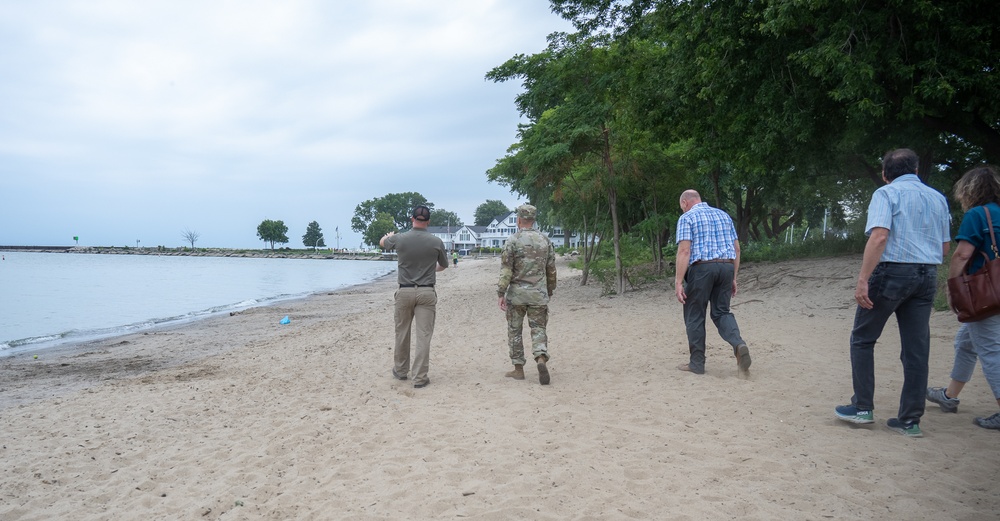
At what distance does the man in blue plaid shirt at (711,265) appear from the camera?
646 centimetres

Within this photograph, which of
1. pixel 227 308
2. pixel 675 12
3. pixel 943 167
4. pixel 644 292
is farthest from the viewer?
pixel 227 308

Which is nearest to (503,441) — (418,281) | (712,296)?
(418,281)

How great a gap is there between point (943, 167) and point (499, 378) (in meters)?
19.9

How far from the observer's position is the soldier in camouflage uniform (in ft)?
22.2

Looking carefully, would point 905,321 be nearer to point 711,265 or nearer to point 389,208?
point 711,265

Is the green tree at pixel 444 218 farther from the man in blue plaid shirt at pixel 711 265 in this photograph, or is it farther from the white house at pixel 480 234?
the man in blue plaid shirt at pixel 711 265

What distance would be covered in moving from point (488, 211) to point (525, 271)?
488 ft

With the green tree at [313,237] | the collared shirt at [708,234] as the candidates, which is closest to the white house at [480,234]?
the green tree at [313,237]

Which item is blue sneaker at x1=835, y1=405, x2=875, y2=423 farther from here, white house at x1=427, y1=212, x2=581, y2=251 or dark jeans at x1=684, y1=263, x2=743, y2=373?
white house at x1=427, y1=212, x2=581, y2=251

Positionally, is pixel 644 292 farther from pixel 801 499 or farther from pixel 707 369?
pixel 801 499

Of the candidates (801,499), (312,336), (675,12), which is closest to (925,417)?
(801,499)

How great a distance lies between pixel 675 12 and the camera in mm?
12945

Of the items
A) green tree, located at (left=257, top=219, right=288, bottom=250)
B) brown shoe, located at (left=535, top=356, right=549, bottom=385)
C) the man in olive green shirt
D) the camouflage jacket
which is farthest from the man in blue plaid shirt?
green tree, located at (left=257, top=219, right=288, bottom=250)

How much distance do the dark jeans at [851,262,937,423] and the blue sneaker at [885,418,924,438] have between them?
4 cm
